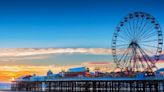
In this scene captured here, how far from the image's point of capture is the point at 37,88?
332ft

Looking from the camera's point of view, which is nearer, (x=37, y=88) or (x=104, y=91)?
(x=104, y=91)

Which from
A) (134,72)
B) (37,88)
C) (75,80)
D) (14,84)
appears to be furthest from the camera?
(14,84)

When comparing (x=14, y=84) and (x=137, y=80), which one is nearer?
(x=137, y=80)

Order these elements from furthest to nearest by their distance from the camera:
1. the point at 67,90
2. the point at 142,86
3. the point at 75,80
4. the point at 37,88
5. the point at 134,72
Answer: the point at 37,88
the point at 67,90
the point at 75,80
the point at 142,86
the point at 134,72

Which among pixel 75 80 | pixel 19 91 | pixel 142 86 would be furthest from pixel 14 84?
pixel 142 86

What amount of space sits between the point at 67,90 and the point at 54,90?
5.07m

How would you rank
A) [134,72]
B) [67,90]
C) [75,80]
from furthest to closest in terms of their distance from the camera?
1. [67,90]
2. [75,80]
3. [134,72]

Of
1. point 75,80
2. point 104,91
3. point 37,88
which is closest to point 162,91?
point 104,91

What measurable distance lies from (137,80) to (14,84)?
172 ft

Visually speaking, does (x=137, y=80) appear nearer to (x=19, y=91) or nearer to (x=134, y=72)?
(x=134, y=72)

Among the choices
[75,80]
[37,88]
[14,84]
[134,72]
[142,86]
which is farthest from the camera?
[14,84]

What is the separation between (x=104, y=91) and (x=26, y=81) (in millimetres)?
30325

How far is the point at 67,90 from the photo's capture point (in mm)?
87938

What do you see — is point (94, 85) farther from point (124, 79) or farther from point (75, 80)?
point (124, 79)
